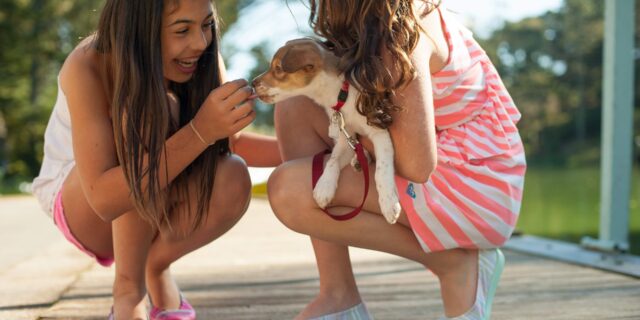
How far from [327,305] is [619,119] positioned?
5.78ft

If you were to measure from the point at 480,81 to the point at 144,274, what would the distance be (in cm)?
101

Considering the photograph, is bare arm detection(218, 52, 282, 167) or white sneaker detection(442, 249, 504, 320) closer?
white sneaker detection(442, 249, 504, 320)

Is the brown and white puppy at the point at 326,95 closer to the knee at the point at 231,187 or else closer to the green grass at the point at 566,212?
the knee at the point at 231,187

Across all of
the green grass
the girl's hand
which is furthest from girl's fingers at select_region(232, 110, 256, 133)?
the green grass

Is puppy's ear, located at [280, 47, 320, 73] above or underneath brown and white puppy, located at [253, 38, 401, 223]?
above

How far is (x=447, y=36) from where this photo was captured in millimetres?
1921

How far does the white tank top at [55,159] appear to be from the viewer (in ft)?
7.47

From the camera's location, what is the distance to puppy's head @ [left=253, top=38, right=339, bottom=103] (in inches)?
67.4

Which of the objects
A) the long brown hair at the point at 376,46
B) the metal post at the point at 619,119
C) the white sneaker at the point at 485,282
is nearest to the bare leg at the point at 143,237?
the long brown hair at the point at 376,46

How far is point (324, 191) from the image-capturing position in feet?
6.11

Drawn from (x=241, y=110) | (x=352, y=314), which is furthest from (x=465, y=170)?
(x=241, y=110)

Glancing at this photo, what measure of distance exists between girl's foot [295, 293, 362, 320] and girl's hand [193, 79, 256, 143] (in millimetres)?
510

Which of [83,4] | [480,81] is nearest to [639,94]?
[83,4]

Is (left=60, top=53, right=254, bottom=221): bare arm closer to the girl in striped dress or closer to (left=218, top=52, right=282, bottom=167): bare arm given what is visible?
the girl in striped dress
